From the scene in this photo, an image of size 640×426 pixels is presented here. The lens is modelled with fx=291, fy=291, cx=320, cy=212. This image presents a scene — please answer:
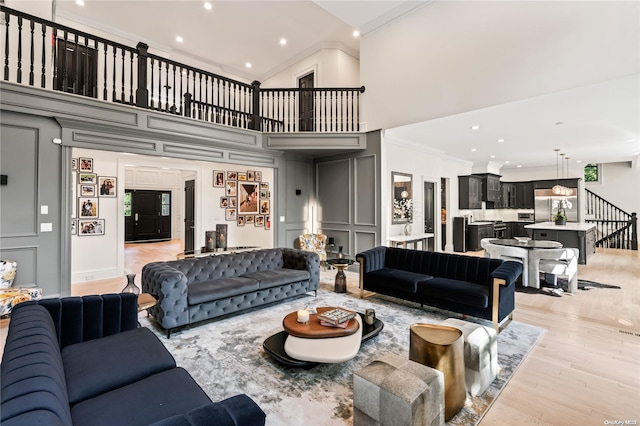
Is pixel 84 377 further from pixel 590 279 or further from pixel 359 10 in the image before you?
pixel 590 279

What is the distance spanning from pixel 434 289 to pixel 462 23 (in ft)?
14.1

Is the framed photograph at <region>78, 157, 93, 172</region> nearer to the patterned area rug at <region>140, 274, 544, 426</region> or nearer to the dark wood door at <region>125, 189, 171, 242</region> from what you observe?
the patterned area rug at <region>140, 274, 544, 426</region>

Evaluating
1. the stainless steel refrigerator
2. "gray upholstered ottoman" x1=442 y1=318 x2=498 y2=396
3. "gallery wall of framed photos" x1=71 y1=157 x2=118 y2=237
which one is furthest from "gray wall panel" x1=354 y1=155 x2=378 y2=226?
the stainless steel refrigerator

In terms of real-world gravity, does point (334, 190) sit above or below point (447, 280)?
above

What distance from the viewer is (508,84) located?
435 cm

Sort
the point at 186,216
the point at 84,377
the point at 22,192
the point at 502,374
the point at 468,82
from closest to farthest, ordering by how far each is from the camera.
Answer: the point at 84,377 < the point at 502,374 < the point at 22,192 < the point at 468,82 < the point at 186,216

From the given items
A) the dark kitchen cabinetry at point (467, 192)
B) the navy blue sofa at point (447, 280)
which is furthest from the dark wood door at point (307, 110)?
the dark kitchen cabinetry at point (467, 192)

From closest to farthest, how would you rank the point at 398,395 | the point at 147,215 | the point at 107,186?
the point at 398,395, the point at 107,186, the point at 147,215

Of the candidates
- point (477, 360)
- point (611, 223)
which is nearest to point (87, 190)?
point (477, 360)

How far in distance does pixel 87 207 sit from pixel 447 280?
6.66 m

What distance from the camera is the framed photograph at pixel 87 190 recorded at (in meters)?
5.74

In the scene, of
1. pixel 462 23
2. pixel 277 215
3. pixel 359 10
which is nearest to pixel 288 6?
pixel 359 10

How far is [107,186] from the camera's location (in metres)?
5.98

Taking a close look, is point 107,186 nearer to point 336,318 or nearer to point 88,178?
point 88,178
